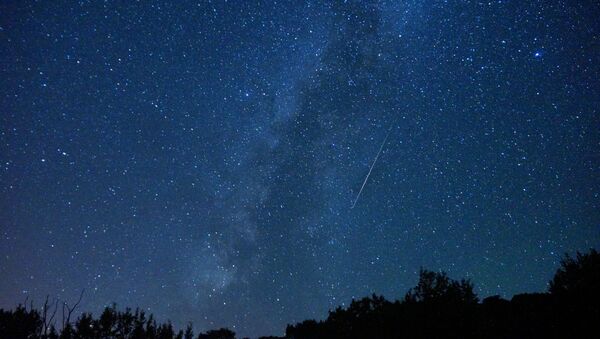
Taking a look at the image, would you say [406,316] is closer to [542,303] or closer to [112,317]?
[542,303]

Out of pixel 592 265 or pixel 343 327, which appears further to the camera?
pixel 343 327

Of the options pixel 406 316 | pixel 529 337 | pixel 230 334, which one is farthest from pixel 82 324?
pixel 529 337

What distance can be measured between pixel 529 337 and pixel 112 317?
40.2m

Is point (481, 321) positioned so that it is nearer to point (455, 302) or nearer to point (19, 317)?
point (455, 302)

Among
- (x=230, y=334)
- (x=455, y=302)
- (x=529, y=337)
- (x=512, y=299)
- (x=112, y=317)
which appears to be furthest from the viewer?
(x=230, y=334)

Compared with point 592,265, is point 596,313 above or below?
below

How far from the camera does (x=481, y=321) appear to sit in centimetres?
1947

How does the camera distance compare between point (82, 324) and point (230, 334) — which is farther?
point (230, 334)

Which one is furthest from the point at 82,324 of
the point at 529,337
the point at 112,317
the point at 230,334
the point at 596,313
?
the point at 596,313

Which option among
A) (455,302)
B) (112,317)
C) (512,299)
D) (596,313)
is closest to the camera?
(596,313)

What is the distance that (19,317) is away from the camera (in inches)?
1486

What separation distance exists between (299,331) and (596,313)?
89.9ft

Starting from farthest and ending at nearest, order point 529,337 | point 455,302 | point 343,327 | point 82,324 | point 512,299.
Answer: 1. point 82,324
2. point 343,327
3. point 512,299
4. point 455,302
5. point 529,337

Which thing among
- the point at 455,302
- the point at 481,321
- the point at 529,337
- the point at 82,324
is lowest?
the point at 529,337
